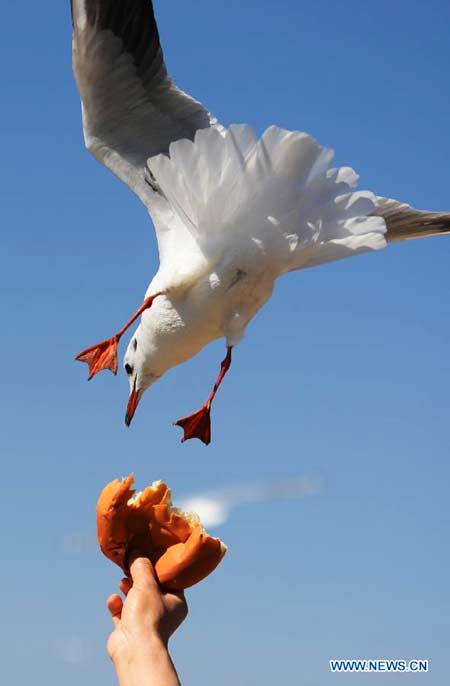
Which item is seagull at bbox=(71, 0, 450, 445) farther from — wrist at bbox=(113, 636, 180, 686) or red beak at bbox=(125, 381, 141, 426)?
wrist at bbox=(113, 636, 180, 686)

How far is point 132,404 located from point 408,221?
1.64 metres

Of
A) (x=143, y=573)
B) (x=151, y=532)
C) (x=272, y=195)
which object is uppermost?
(x=272, y=195)

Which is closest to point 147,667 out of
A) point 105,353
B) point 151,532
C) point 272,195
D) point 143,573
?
point 143,573

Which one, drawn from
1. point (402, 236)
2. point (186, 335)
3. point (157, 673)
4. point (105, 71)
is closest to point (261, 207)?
point (186, 335)

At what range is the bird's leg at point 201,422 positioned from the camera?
14.2ft

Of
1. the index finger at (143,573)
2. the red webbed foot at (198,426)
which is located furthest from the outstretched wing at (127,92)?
the index finger at (143,573)

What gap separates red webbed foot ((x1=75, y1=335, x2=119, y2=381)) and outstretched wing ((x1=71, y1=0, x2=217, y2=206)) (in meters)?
0.61

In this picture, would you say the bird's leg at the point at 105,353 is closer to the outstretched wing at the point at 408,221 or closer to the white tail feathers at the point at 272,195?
the white tail feathers at the point at 272,195

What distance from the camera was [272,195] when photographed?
149 inches

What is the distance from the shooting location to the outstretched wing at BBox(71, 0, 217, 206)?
4.12 metres

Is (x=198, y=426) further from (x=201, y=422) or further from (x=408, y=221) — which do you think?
(x=408, y=221)

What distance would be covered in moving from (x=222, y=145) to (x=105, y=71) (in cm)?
69

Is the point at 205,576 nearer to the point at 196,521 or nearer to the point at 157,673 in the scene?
the point at 196,521

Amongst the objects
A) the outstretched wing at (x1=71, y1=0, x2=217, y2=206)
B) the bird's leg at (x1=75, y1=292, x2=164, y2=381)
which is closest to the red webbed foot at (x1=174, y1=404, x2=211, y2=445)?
the bird's leg at (x1=75, y1=292, x2=164, y2=381)
